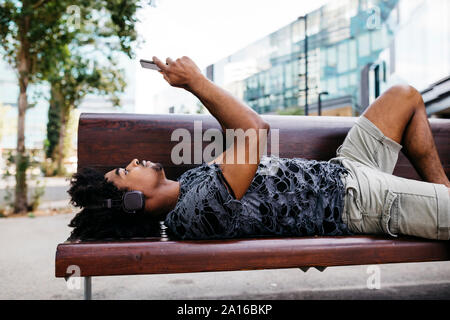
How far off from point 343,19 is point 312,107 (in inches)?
197

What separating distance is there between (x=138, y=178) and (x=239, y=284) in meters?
1.22

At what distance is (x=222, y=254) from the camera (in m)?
1.25

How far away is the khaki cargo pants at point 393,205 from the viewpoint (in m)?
1.46

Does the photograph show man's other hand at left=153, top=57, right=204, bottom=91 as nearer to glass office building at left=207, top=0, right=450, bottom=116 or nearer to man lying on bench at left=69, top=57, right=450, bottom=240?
man lying on bench at left=69, top=57, right=450, bottom=240

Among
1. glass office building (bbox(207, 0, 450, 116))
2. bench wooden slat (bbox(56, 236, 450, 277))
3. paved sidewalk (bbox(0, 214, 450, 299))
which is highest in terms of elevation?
glass office building (bbox(207, 0, 450, 116))

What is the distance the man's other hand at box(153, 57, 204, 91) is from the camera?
1426 mm

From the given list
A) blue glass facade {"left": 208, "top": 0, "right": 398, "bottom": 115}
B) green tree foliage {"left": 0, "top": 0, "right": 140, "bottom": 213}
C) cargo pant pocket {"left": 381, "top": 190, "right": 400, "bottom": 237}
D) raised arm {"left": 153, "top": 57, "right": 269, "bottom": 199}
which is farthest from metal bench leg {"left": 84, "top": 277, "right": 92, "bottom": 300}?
blue glass facade {"left": 208, "top": 0, "right": 398, "bottom": 115}

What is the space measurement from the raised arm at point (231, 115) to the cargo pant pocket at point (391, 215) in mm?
585

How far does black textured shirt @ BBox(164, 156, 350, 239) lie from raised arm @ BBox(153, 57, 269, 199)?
5 centimetres

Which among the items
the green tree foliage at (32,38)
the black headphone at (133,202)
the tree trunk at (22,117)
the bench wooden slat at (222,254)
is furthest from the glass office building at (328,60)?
the bench wooden slat at (222,254)

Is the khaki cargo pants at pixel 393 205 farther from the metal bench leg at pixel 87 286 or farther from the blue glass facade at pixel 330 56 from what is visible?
the blue glass facade at pixel 330 56

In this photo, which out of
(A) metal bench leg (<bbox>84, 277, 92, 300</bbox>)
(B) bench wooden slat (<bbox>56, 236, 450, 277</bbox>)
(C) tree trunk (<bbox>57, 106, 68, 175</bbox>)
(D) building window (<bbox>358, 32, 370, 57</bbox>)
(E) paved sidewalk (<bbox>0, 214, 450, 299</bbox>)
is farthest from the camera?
(D) building window (<bbox>358, 32, 370, 57</bbox>)

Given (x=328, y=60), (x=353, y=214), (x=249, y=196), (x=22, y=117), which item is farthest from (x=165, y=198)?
(x=328, y=60)
